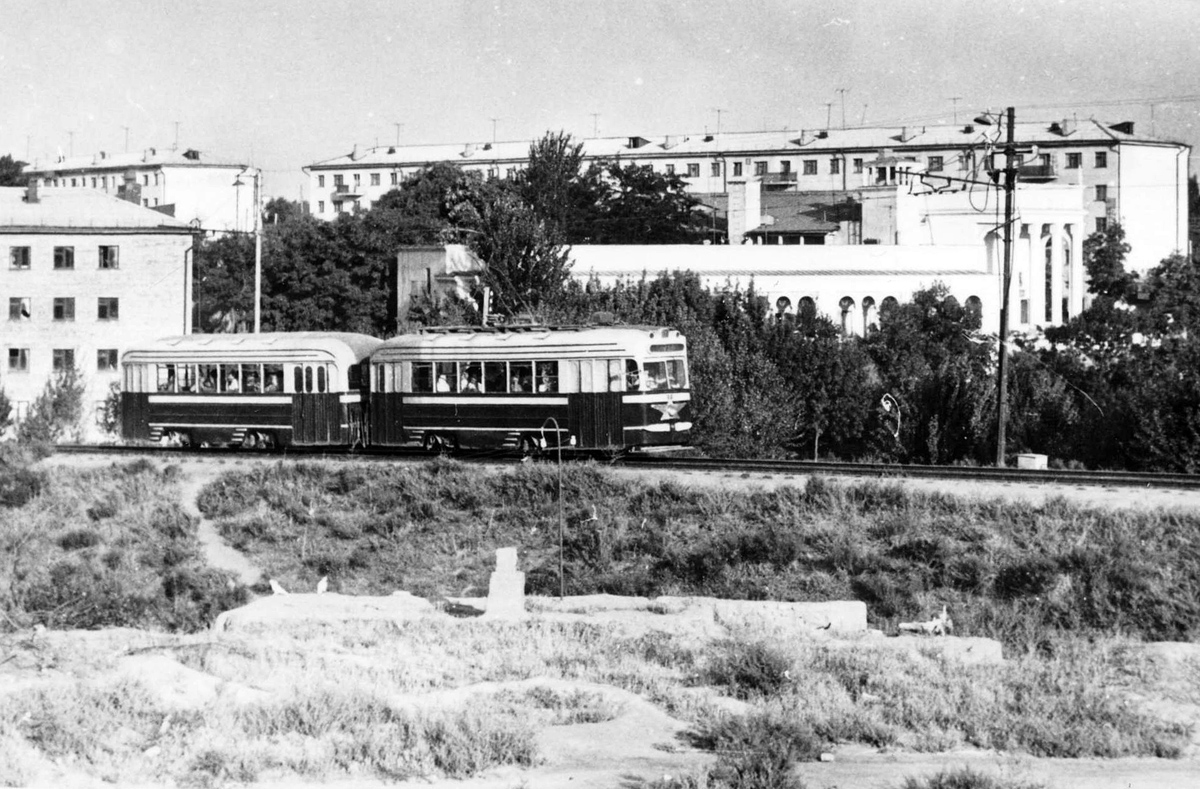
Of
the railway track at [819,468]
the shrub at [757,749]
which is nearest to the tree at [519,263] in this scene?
the railway track at [819,468]

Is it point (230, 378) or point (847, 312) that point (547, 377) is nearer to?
point (230, 378)

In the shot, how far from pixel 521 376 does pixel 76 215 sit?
40022 mm

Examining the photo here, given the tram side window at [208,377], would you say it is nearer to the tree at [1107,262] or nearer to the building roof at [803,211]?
the building roof at [803,211]

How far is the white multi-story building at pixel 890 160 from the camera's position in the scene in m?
102

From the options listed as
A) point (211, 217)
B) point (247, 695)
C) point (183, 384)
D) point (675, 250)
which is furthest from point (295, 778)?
point (211, 217)

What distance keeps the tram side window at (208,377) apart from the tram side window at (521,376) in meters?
7.96

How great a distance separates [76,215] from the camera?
6406 centimetres

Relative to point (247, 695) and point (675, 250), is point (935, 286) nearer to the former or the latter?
point (675, 250)

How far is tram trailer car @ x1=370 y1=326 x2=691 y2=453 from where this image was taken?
29.5 metres

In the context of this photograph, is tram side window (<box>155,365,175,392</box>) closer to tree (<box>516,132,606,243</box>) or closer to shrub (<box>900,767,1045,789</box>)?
shrub (<box>900,767,1045,789</box>)

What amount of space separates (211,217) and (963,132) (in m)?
57.6

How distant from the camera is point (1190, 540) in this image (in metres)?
23.6

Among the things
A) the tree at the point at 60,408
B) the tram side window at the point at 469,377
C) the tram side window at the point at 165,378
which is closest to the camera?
the tram side window at the point at 469,377

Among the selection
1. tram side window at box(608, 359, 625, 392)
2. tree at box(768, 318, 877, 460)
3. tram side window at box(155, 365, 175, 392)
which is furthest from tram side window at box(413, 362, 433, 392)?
tree at box(768, 318, 877, 460)
